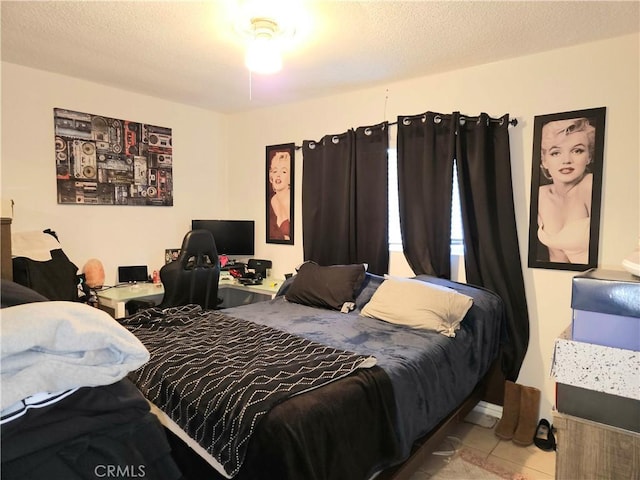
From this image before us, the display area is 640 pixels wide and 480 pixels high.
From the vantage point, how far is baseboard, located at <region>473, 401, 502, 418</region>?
112 inches

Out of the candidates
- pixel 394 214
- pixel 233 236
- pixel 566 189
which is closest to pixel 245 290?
pixel 233 236

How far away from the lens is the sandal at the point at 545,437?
97.4 inches

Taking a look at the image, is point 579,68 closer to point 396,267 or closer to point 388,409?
point 396,267

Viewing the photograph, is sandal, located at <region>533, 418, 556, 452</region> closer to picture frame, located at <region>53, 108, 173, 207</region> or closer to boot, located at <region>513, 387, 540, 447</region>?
boot, located at <region>513, 387, 540, 447</region>

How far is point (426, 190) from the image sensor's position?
2.98 metres

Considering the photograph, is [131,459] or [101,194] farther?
[101,194]

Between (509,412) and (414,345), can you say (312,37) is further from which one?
(509,412)

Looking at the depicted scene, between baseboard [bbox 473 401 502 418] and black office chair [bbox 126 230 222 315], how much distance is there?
214cm

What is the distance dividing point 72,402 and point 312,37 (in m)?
2.25

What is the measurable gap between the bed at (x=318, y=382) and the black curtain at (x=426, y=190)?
250 mm

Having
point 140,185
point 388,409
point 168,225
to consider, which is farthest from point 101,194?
point 388,409

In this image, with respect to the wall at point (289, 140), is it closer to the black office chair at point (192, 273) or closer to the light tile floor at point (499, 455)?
the light tile floor at point (499, 455)

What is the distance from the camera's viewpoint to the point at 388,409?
1.69m

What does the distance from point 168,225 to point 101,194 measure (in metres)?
0.66
